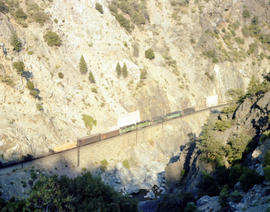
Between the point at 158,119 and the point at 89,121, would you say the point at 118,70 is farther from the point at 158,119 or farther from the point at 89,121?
the point at 89,121

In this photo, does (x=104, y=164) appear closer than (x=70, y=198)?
No

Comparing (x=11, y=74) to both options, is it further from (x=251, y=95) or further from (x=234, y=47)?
(x=234, y=47)

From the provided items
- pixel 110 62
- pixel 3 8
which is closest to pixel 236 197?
pixel 110 62

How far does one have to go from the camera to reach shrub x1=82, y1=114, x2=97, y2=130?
45406 millimetres

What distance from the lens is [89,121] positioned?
1813 inches

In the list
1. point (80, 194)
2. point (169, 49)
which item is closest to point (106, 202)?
point (80, 194)

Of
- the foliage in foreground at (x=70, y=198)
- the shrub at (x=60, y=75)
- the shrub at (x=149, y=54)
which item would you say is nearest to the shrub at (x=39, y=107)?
the shrub at (x=60, y=75)

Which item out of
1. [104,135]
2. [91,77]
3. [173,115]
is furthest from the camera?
[173,115]

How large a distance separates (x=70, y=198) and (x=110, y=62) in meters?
43.5

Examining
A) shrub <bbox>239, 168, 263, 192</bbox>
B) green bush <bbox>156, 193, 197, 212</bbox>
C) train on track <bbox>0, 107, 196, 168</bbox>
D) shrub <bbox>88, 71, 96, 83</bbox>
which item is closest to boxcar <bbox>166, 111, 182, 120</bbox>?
train on track <bbox>0, 107, 196, 168</bbox>

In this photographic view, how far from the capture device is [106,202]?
59.4 ft

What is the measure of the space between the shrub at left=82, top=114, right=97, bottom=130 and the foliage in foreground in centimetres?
2594

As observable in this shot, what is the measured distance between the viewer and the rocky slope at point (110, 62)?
1558 inches

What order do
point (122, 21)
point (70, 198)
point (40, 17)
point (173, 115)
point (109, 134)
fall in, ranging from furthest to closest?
point (122, 21) < point (173, 115) < point (40, 17) < point (109, 134) < point (70, 198)
